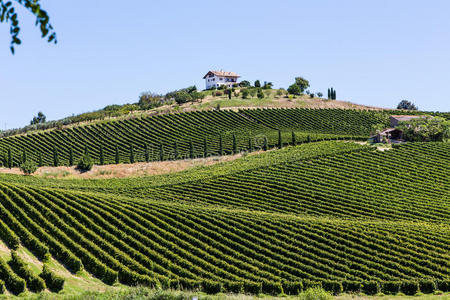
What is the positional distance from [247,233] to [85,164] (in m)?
44.7

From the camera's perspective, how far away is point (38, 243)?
1355 inches

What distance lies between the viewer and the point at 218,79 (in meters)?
147

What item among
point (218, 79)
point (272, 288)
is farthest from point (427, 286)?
point (218, 79)

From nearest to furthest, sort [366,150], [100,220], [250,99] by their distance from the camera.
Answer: [100,220] < [366,150] < [250,99]

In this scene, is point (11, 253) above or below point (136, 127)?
below

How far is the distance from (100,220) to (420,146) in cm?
5501

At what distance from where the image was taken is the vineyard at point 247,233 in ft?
111

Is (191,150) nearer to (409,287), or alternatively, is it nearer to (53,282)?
(409,287)

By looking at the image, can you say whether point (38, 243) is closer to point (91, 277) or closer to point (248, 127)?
point (91, 277)

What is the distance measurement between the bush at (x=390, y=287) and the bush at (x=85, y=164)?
5611 cm

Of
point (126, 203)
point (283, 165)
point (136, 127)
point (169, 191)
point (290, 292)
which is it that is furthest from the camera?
point (136, 127)

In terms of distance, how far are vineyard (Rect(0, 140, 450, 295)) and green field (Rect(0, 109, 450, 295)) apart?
0.11 metres

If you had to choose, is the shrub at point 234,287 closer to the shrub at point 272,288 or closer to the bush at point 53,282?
the shrub at point 272,288

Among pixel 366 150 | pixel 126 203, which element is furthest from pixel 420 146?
pixel 126 203
